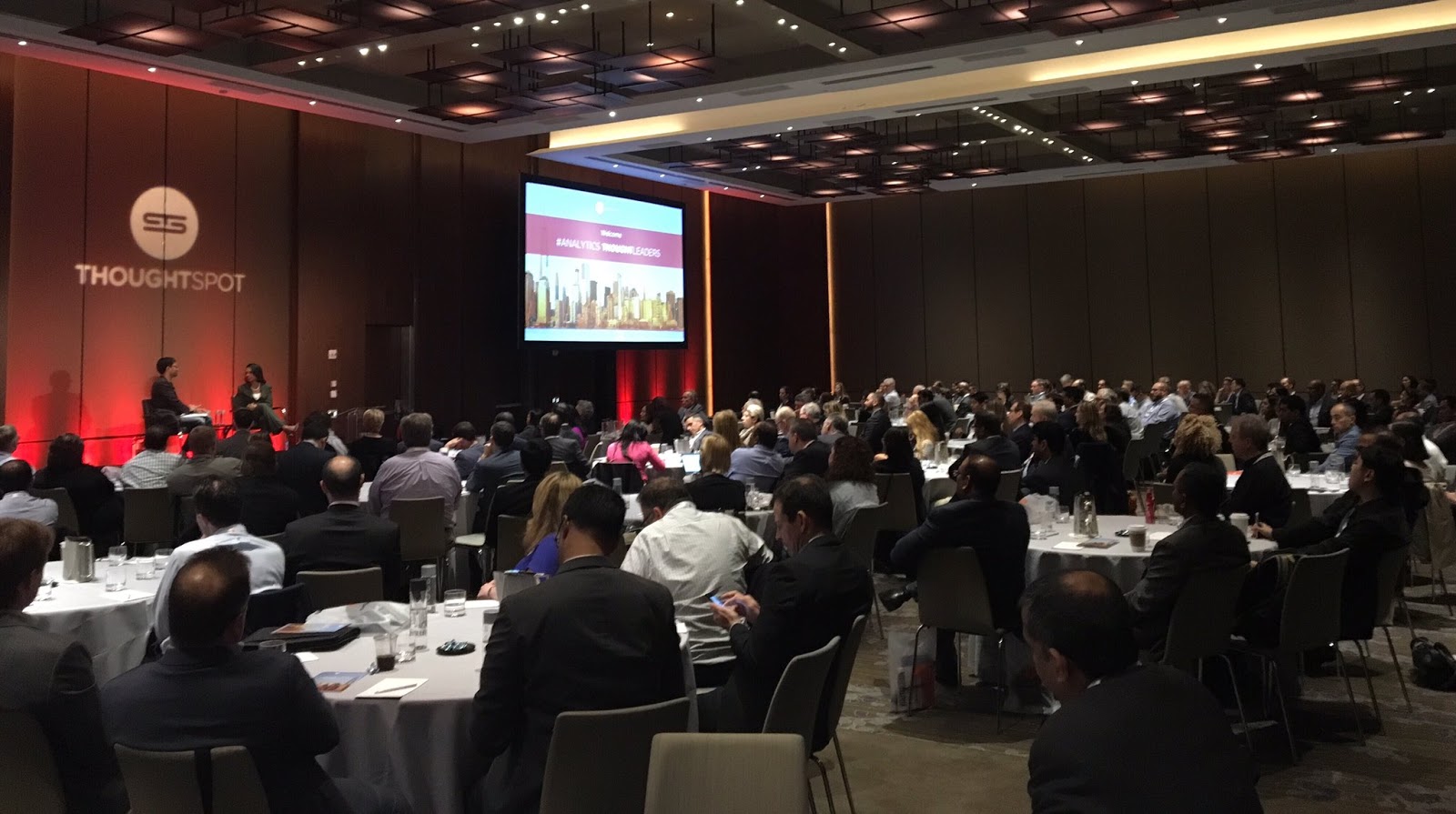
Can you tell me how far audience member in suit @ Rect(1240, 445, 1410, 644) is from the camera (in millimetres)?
4859

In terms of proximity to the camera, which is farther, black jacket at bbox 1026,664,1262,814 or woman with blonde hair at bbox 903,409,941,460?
woman with blonde hair at bbox 903,409,941,460

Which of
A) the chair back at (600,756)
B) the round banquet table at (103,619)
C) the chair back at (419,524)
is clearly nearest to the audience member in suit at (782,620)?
the chair back at (600,756)

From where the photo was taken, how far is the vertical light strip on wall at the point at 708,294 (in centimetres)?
2000

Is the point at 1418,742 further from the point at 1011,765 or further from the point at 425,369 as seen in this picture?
the point at 425,369

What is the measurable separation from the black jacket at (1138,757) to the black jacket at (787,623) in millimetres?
1574

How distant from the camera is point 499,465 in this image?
301 inches

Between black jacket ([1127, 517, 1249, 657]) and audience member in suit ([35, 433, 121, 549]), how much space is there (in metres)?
6.38

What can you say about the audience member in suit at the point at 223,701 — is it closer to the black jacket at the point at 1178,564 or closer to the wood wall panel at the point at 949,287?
the black jacket at the point at 1178,564

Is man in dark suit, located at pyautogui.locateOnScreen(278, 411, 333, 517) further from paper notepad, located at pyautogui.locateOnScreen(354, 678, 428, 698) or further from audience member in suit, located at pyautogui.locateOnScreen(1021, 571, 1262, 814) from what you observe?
audience member in suit, located at pyautogui.locateOnScreen(1021, 571, 1262, 814)

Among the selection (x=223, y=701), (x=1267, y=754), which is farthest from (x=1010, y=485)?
(x=223, y=701)

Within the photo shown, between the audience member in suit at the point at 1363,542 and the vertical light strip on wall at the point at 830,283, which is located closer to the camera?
the audience member in suit at the point at 1363,542

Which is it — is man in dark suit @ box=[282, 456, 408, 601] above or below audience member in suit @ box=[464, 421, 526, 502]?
below

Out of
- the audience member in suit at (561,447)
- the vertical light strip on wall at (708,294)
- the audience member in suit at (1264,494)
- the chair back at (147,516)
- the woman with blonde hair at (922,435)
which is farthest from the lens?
the vertical light strip on wall at (708,294)

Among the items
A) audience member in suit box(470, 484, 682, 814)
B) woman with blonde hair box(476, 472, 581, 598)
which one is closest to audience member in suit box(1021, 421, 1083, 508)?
woman with blonde hair box(476, 472, 581, 598)
